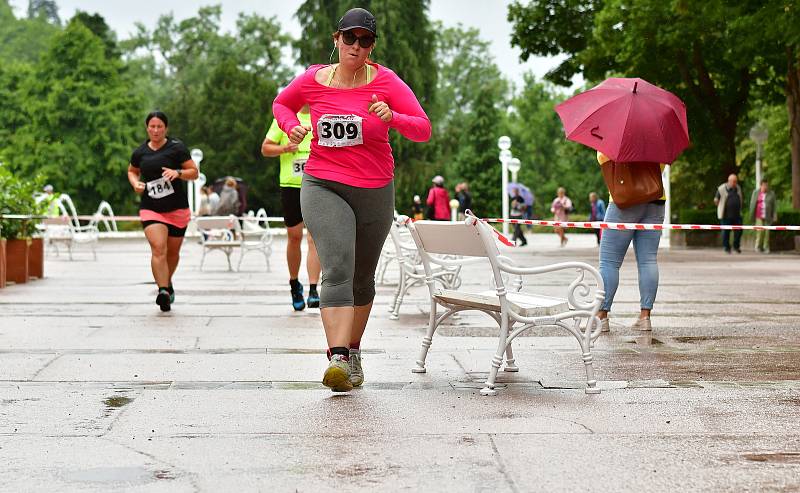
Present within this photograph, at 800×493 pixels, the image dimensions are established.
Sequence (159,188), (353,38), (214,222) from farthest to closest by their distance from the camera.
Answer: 1. (214,222)
2. (159,188)
3. (353,38)

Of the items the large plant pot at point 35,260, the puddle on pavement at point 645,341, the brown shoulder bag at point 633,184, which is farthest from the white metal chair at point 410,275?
the large plant pot at point 35,260

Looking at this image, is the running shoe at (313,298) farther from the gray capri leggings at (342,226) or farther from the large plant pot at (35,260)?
the large plant pot at (35,260)

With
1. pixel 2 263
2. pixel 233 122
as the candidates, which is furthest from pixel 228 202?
pixel 233 122

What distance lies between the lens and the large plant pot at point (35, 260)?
17.9 metres

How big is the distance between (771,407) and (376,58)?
48480 millimetres

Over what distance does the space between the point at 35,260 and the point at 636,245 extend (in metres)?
10.5

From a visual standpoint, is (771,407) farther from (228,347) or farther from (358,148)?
(228,347)

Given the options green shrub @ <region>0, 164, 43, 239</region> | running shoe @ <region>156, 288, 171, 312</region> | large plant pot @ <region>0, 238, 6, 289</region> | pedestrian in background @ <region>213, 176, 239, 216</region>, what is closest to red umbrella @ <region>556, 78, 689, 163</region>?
running shoe @ <region>156, 288, 171, 312</region>

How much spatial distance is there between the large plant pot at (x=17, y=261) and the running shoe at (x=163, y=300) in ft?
17.1

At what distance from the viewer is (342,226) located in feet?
22.5

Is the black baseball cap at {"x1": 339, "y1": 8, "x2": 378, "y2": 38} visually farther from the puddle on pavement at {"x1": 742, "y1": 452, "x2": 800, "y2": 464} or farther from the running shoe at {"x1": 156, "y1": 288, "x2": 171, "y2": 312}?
the running shoe at {"x1": 156, "y1": 288, "x2": 171, "y2": 312}

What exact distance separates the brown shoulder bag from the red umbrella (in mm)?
123

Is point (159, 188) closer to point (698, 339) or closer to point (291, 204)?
point (291, 204)

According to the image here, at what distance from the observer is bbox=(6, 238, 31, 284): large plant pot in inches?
656
